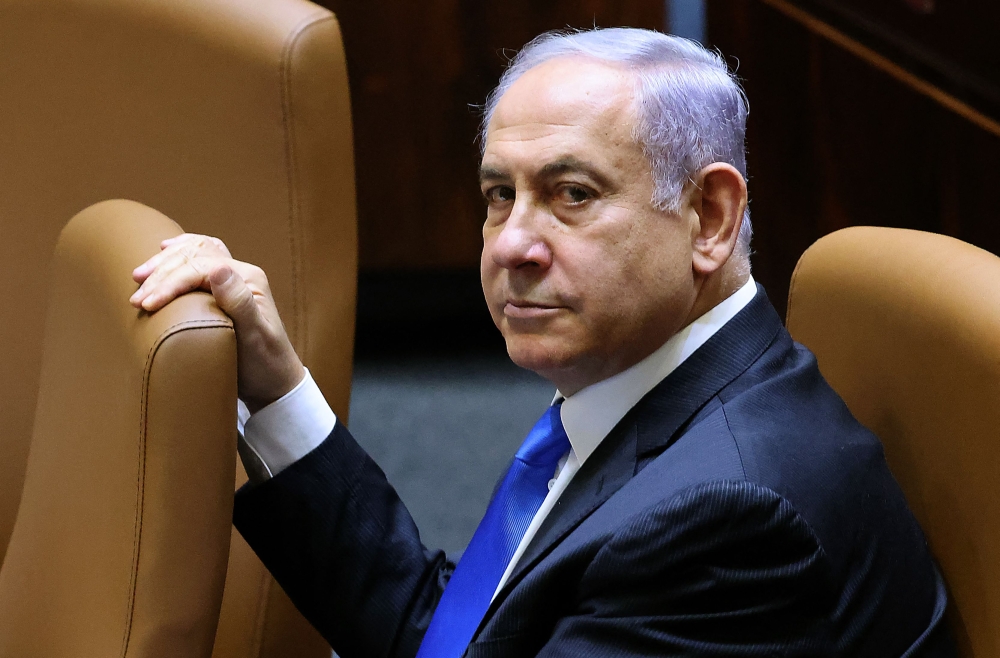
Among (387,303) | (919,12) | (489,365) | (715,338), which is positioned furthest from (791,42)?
(715,338)

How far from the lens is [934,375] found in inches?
35.1

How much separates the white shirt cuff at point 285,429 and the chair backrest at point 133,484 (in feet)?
0.61

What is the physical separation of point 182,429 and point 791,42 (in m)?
1.57

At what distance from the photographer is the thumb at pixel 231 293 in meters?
0.93

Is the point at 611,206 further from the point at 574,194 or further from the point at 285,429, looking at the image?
the point at 285,429

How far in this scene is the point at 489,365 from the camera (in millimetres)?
2561

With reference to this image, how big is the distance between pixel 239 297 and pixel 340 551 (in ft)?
1.06

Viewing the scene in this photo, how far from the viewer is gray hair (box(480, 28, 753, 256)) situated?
952 mm

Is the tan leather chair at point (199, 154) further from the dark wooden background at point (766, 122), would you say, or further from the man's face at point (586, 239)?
the dark wooden background at point (766, 122)

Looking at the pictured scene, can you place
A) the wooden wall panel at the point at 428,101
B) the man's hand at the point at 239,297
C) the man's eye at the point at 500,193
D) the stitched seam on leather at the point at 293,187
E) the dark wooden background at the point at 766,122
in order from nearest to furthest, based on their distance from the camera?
the man's hand at the point at 239,297 < the man's eye at the point at 500,193 < the stitched seam on leather at the point at 293,187 < the dark wooden background at the point at 766,122 < the wooden wall panel at the point at 428,101

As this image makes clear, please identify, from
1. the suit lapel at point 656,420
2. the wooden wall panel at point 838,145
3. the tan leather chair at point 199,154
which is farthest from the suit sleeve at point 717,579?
the wooden wall panel at point 838,145

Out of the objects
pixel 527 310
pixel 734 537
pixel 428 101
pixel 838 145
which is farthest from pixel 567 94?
pixel 428 101

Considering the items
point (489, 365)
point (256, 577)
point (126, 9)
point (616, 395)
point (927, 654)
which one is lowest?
point (489, 365)

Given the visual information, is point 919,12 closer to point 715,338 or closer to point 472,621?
point 715,338
